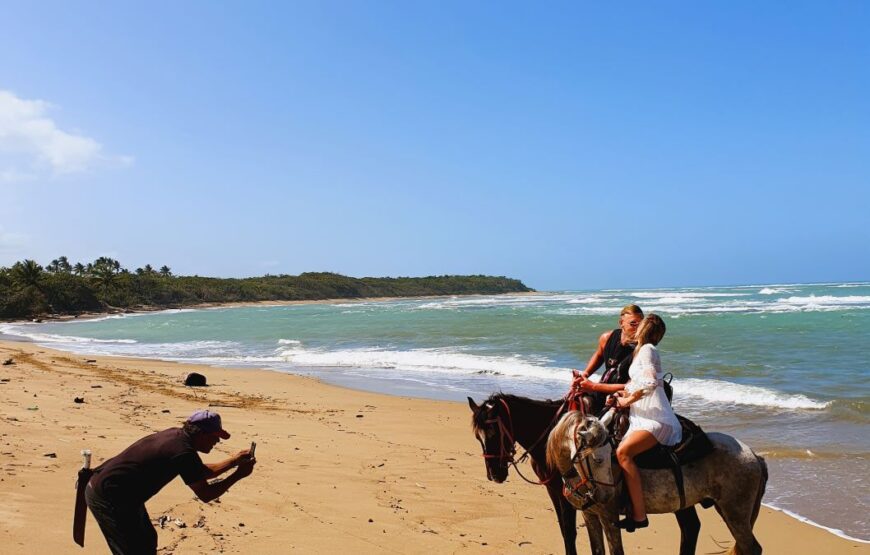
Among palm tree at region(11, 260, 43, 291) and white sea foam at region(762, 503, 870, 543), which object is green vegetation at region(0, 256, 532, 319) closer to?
palm tree at region(11, 260, 43, 291)

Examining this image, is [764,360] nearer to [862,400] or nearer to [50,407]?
[862,400]

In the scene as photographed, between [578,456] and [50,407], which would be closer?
[578,456]

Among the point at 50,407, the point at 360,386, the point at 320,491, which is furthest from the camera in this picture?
the point at 360,386

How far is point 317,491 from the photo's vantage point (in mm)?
6664

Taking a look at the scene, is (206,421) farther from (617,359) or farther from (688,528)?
(688,528)

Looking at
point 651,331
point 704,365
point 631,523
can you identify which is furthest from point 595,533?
point 704,365

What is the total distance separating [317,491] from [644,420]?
3.89 meters

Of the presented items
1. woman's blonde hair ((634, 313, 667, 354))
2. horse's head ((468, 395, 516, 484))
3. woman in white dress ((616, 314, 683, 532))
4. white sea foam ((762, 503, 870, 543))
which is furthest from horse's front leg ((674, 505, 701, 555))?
white sea foam ((762, 503, 870, 543))

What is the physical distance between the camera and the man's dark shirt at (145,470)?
3.61 m

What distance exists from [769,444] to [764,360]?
8.94 metres

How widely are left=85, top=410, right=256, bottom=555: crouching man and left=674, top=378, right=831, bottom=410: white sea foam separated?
34.5 ft

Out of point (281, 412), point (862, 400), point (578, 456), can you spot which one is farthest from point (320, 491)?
point (862, 400)

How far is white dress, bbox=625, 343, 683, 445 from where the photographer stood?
4.23 m

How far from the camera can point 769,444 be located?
8.74 metres
